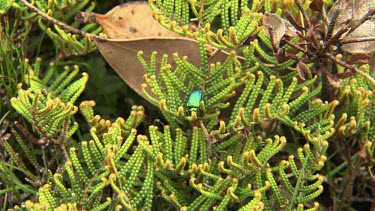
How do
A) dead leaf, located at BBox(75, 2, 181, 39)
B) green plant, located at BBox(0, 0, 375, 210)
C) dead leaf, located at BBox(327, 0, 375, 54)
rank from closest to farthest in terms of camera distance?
green plant, located at BBox(0, 0, 375, 210), dead leaf, located at BBox(327, 0, 375, 54), dead leaf, located at BBox(75, 2, 181, 39)

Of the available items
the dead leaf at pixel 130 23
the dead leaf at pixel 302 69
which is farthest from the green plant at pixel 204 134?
the dead leaf at pixel 130 23

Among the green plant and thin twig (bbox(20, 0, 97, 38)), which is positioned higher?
thin twig (bbox(20, 0, 97, 38))

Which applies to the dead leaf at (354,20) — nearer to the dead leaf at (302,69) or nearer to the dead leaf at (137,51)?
the dead leaf at (302,69)

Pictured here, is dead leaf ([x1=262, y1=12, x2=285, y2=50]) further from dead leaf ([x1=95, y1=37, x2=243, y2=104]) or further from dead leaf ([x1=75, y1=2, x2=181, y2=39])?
dead leaf ([x1=75, y1=2, x2=181, y2=39])

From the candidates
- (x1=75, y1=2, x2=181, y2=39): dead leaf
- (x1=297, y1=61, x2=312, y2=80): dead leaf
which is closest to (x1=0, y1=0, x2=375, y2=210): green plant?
(x1=297, y1=61, x2=312, y2=80): dead leaf

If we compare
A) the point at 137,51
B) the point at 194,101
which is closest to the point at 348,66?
the point at 194,101

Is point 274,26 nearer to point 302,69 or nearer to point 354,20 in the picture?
point 302,69
